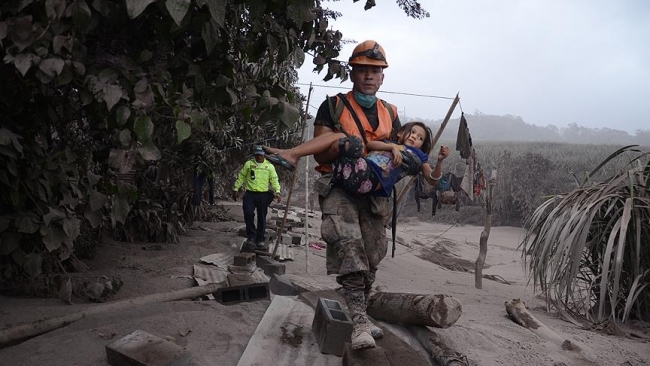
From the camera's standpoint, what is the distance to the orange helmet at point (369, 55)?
126 inches

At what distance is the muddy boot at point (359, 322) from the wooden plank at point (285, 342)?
212 millimetres

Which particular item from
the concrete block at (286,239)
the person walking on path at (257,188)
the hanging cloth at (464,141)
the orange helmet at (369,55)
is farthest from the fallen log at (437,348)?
the concrete block at (286,239)

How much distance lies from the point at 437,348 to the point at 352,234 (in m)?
0.93

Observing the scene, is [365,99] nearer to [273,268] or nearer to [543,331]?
[543,331]

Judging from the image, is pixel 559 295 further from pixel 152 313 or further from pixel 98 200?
pixel 98 200

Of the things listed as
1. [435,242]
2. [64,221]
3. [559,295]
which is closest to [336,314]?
[64,221]

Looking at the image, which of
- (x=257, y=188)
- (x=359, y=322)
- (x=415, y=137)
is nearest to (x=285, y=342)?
(x=359, y=322)

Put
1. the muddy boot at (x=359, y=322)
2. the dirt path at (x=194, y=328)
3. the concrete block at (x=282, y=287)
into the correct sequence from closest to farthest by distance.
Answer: the muddy boot at (x=359, y=322), the dirt path at (x=194, y=328), the concrete block at (x=282, y=287)

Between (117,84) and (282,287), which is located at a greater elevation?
(117,84)

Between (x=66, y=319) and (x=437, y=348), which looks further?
(x=66, y=319)

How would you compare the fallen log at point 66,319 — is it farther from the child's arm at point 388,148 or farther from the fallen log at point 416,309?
the child's arm at point 388,148

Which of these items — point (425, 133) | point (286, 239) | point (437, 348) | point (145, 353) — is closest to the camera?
point (145, 353)

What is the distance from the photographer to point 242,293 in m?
4.28

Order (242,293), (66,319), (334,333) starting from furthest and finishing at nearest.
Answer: (242,293) < (66,319) < (334,333)
